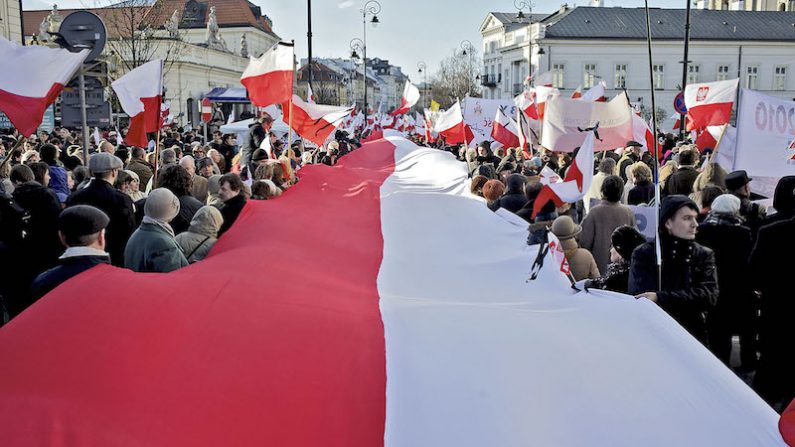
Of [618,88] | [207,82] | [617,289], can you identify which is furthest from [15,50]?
[618,88]

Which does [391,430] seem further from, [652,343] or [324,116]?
[324,116]

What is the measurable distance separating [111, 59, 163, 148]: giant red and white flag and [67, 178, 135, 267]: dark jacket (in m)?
2.70

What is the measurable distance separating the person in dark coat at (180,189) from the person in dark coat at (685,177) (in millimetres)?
5460

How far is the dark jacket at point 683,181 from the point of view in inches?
344

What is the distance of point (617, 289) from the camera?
5.32 m

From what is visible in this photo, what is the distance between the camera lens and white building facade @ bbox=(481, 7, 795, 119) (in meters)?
80.6

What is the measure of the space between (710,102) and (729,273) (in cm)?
738

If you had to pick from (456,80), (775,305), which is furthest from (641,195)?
(456,80)

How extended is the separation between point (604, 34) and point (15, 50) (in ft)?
269

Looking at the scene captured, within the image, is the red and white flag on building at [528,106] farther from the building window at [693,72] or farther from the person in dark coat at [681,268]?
the building window at [693,72]

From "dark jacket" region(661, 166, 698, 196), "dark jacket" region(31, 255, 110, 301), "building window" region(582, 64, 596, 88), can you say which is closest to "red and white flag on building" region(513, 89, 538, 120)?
"dark jacket" region(661, 166, 698, 196)

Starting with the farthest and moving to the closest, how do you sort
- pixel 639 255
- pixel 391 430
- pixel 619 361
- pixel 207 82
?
pixel 207 82 < pixel 639 255 < pixel 619 361 < pixel 391 430

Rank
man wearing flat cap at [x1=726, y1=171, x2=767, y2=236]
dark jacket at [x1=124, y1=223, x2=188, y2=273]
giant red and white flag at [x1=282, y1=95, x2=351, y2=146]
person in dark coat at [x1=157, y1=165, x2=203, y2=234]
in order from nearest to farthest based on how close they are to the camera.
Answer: dark jacket at [x1=124, y1=223, x2=188, y2=273], person in dark coat at [x1=157, y1=165, x2=203, y2=234], man wearing flat cap at [x1=726, y1=171, x2=767, y2=236], giant red and white flag at [x1=282, y1=95, x2=351, y2=146]

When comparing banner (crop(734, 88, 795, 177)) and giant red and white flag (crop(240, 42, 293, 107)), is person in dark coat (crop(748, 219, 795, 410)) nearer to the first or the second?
banner (crop(734, 88, 795, 177))
